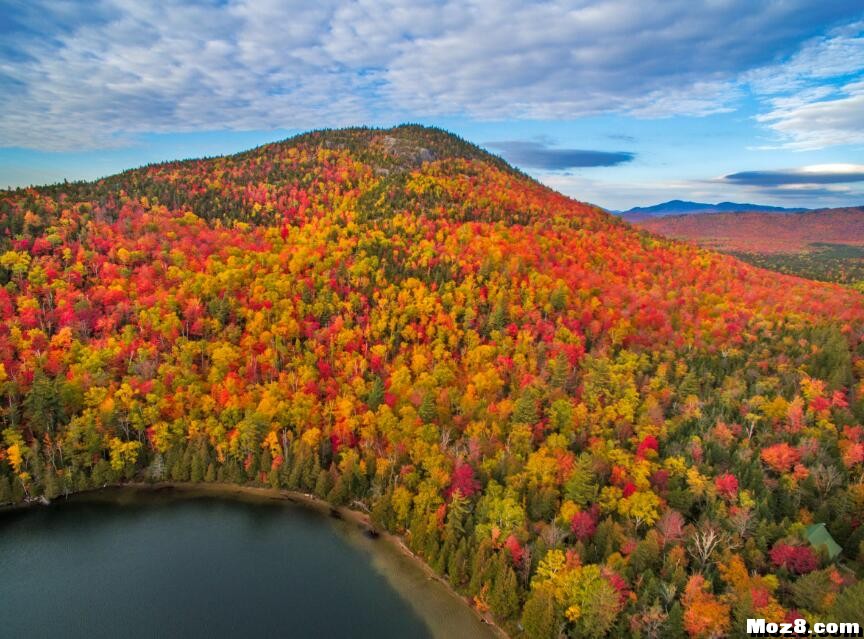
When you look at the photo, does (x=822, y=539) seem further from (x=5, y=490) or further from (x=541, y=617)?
(x=5, y=490)

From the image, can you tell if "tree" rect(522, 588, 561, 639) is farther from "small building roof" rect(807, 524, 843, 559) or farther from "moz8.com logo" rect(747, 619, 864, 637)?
"small building roof" rect(807, 524, 843, 559)

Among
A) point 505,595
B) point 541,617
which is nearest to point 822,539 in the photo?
point 541,617

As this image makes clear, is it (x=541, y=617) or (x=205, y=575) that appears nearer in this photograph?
(x=541, y=617)

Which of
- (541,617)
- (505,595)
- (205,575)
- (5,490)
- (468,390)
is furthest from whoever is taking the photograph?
(468,390)

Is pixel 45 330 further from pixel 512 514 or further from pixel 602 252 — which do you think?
pixel 602 252

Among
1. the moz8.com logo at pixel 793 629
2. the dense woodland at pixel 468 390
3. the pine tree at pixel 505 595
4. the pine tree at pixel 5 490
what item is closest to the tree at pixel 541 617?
the dense woodland at pixel 468 390

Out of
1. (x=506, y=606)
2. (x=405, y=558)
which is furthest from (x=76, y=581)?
(x=506, y=606)

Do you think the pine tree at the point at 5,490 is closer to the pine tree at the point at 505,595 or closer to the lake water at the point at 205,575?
the lake water at the point at 205,575
